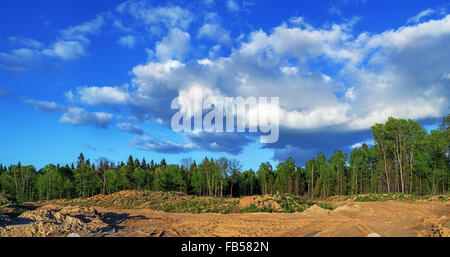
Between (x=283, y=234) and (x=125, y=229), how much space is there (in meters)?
9.73

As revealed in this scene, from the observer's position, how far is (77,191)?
231 ft

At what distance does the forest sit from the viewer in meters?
50.5

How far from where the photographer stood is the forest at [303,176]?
50.5 meters

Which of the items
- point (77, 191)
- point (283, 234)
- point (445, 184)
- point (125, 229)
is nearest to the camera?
point (283, 234)

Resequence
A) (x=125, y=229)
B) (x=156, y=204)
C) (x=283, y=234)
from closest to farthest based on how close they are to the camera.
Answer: (x=283, y=234), (x=125, y=229), (x=156, y=204)

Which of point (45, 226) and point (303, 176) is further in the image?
point (303, 176)

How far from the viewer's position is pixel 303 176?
7712 cm

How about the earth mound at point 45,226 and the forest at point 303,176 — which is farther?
the forest at point 303,176

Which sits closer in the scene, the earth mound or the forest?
the earth mound
